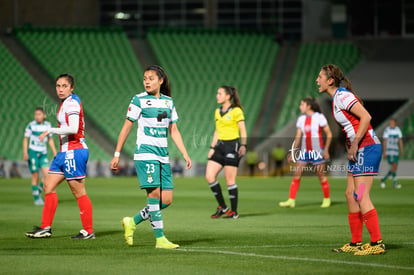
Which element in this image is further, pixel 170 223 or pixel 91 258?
pixel 170 223

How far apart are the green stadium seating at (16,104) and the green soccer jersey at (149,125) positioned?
25.2 meters

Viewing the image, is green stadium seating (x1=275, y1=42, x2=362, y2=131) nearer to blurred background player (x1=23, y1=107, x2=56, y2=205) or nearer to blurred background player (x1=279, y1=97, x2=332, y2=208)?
blurred background player (x1=279, y1=97, x2=332, y2=208)

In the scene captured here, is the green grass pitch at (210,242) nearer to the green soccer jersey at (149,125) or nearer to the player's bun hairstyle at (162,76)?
the green soccer jersey at (149,125)

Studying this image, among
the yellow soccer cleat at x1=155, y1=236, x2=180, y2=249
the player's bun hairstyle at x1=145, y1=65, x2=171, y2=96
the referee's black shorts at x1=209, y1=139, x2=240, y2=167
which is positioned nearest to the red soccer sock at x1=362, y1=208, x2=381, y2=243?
the yellow soccer cleat at x1=155, y1=236, x2=180, y2=249

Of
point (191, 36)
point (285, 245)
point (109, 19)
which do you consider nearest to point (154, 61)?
point (191, 36)

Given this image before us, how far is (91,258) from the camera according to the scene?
29.9 feet

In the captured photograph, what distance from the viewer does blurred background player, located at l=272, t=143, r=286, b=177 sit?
34625mm

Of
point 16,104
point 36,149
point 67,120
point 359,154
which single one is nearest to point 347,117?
point 359,154

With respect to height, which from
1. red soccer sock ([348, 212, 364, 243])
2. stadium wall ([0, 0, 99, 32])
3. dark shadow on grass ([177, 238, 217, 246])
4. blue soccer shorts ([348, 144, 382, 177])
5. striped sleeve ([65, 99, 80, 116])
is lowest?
dark shadow on grass ([177, 238, 217, 246])

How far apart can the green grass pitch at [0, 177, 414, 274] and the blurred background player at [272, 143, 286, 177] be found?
1518cm

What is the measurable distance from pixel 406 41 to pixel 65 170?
3622cm

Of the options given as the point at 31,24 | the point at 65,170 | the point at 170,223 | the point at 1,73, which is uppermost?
the point at 31,24

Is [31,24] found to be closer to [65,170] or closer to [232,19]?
[232,19]

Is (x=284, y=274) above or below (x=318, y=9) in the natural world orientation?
below
